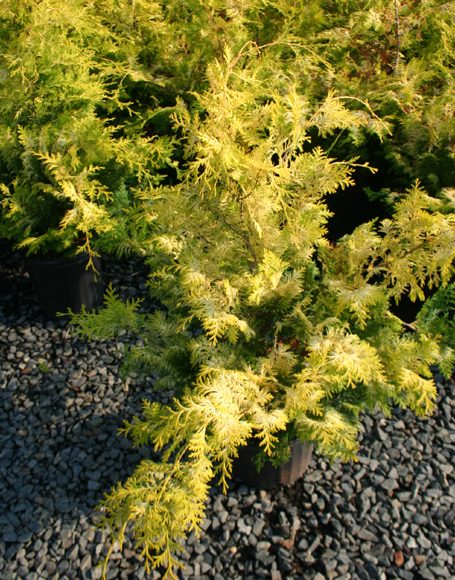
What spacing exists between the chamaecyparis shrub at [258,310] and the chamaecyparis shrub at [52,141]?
3.52 feet

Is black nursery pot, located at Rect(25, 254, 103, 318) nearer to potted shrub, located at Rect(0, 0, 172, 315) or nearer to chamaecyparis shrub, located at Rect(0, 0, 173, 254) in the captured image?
potted shrub, located at Rect(0, 0, 172, 315)

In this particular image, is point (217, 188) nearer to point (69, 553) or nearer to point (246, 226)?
point (246, 226)

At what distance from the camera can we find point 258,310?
253 cm

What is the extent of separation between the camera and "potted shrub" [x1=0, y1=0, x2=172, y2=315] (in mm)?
3406

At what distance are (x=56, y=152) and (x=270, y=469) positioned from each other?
7.66 feet

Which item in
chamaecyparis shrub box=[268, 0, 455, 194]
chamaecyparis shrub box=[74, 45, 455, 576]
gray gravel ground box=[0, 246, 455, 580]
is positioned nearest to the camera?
chamaecyparis shrub box=[74, 45, 455, 576]

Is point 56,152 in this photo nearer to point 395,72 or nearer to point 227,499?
point 227,499

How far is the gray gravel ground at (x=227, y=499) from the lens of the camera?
8.54 ft

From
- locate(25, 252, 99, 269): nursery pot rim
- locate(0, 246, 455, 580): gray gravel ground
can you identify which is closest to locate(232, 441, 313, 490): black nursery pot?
locate(0, 246, 455, 580): gray gravel ground

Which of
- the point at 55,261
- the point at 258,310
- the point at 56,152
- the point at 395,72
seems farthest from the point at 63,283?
the point at 395,72

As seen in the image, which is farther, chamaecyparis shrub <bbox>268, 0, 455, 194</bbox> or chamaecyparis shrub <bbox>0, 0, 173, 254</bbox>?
chamaecyparis shrub <bbox>268, 0, 455, 194</bbox>

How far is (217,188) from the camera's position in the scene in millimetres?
2219

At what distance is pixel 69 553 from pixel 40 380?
1194 mm

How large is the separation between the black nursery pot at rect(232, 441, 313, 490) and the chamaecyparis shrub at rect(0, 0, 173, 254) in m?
1.59
